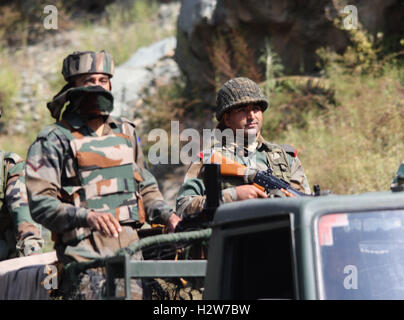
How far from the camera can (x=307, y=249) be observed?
2.56 m

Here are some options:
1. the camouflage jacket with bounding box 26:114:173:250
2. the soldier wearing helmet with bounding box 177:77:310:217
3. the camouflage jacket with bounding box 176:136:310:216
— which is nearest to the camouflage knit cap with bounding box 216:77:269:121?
the soldier wearing helmet with bounding box 177:77:310:217

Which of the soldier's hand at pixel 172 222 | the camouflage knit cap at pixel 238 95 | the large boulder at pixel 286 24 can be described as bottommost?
the soldier's hand at pixel 172 222

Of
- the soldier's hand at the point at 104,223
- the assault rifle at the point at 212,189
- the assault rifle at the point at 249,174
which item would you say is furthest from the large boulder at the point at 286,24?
the assault rifle at the point at 212,189

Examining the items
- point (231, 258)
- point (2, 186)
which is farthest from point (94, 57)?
point (2, 186)

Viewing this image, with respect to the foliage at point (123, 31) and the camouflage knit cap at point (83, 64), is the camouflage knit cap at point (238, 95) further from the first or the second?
the foliage at point (123, 31)

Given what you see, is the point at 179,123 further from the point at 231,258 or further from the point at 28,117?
the point at 231,258

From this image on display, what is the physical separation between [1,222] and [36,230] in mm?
481

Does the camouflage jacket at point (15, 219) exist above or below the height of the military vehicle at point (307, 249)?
above

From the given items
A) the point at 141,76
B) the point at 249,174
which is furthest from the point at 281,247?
the point at 141,76

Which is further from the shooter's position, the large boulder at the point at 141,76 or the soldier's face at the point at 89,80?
the large boulder at the point at 141,76

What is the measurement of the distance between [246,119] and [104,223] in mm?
1741

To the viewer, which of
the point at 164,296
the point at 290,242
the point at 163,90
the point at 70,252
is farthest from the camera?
the point at 163,90

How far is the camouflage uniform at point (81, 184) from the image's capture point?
3711mm

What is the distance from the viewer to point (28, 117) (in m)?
16.0
